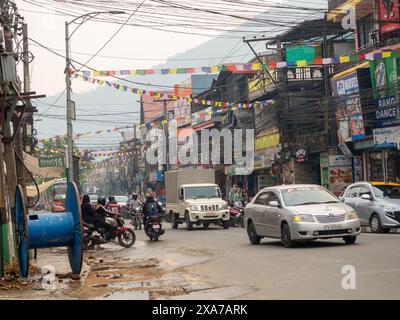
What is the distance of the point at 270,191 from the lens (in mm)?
19266

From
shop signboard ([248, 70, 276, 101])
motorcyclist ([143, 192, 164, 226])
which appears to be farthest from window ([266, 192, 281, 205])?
shop signboard ([248, 70, 276, 101])

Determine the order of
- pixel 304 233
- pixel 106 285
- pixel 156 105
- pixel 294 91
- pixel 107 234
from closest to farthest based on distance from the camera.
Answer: pixel 106 285, pixel 304 233, pixel 107 234, pixel 294 91, pixel 156 105

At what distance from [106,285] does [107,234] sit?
9.30 metres

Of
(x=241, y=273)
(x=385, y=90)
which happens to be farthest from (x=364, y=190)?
(x=241, y=273)

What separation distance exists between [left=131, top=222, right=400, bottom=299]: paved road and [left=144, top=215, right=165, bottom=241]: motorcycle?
3151mm

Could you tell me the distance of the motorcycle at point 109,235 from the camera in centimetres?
2161

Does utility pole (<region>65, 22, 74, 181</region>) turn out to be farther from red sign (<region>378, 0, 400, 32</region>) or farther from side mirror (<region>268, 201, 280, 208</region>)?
side mirror (<region>268, 201, 280, 208</region>)

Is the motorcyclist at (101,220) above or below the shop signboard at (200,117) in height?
below

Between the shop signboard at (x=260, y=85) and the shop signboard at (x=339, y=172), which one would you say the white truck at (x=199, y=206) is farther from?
the shop signboard at (x=260, y=85)

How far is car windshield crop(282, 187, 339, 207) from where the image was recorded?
1820 cm

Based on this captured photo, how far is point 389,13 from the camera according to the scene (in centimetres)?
3400

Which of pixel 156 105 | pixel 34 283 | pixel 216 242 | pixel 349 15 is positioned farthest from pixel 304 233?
pixel 156 105

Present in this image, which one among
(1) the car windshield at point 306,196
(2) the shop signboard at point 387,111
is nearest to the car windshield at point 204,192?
(2) the shop signboard at point 387,111
